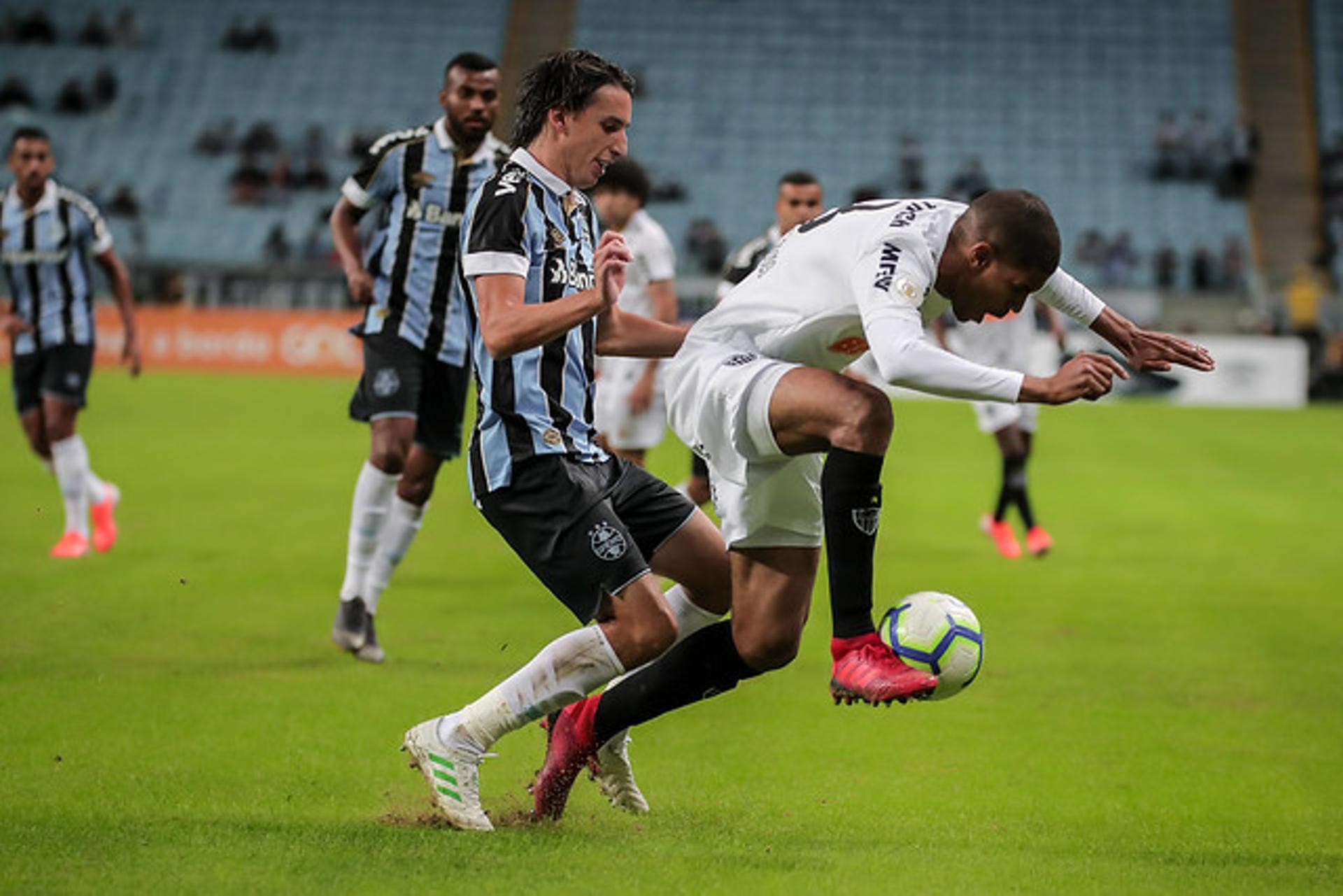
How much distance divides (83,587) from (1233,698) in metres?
5.96

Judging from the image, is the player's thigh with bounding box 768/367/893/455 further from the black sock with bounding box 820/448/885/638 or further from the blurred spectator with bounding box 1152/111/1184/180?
the blurred spectator with bounding box 1152/111/1184/180

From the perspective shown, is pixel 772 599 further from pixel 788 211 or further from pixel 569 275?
pixel 788 211

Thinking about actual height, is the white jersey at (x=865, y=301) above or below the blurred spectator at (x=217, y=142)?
above

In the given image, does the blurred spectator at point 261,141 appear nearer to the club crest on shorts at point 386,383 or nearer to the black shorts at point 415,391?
the black shorts at point 415,391

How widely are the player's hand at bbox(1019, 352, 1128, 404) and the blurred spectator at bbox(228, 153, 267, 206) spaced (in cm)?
3238

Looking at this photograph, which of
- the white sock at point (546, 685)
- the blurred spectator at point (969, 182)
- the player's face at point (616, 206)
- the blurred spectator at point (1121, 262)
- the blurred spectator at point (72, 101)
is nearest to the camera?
the white sock at point (546, 685)

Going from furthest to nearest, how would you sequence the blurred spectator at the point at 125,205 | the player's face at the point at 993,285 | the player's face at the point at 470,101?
the blurred spectator at the point at 125,205, the player's face at the point at 470,101, the player's face at the point at 993,285

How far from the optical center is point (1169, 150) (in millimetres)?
36344

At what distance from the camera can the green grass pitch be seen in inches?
181

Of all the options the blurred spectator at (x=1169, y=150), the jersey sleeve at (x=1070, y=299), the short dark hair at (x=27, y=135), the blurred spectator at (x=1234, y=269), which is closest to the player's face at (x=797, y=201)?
the short dark hair at (x=27, y=135)

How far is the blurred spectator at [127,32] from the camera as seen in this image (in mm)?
39250

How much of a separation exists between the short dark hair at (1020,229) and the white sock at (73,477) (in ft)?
24.0

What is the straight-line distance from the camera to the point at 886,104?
38.2 meters

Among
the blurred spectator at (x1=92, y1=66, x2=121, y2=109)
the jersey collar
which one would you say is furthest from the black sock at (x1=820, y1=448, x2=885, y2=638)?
the blurred spectator at (x1=92, y1=66, x2=121, y2=109)
